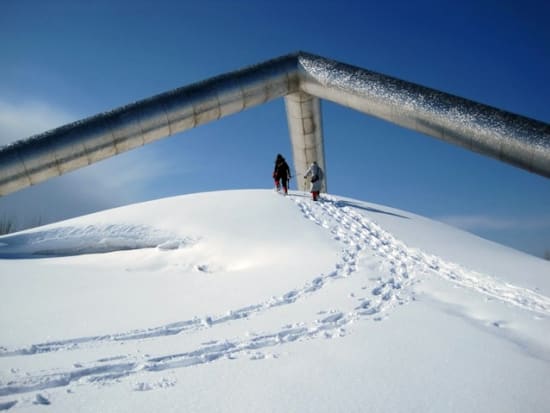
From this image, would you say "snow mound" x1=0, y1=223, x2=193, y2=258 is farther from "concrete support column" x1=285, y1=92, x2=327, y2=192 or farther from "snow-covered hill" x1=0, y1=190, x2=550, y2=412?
"concrete support column" x1=285, y1=92, x2=327, y2=192

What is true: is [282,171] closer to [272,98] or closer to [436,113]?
[272,98]

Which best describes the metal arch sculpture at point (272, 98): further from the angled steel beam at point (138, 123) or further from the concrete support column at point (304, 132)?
the concrete support column at point (304, 132)

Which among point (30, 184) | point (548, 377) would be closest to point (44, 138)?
point (30, 184)

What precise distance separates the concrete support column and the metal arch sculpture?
1783mm

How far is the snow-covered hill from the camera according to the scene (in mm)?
2410

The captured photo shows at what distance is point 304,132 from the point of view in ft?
45.6

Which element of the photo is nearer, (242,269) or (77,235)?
(242,269)

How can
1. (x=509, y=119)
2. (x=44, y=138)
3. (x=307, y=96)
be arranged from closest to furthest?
(x=509, y=119) < (x=44, y=138) < (x=307, y=96)

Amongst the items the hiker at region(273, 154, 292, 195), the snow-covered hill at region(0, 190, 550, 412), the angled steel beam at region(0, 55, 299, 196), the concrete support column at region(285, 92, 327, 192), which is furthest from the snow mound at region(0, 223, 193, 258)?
the concrete support column at region(285, 92, 327, 192)

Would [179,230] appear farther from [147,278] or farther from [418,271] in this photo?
[418,271]

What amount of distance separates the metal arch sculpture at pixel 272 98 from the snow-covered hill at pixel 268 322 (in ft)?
5.92

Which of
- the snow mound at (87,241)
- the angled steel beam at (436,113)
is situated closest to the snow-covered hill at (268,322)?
the snow mound at (87,241)

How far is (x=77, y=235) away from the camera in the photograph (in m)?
8.47

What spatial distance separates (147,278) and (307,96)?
27.8ft
